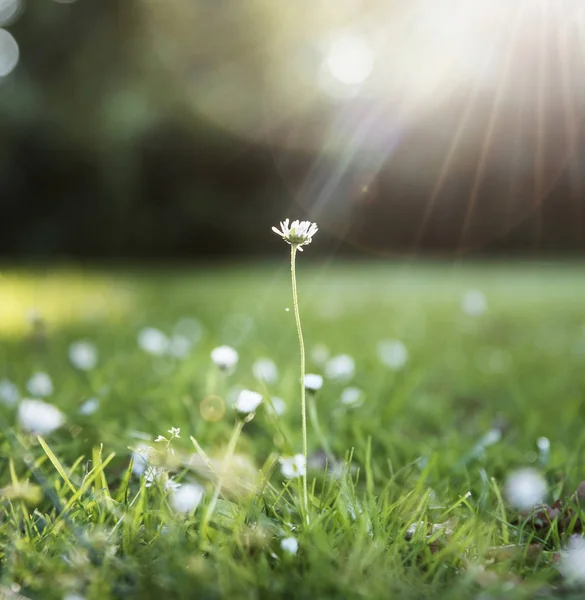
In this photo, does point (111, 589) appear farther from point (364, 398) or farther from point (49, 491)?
point (364, 398)

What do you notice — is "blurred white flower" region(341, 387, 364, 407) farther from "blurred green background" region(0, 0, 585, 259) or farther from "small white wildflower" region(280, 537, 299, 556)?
"blurred green background" region(0, 0, 585, 259)

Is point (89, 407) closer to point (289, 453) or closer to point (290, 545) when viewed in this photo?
point (289, 453)

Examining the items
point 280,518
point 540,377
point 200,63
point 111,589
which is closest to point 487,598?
point 280,518

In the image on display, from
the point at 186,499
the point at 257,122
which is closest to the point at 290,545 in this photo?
the point at 186,499

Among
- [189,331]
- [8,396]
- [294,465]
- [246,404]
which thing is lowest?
[189,331]

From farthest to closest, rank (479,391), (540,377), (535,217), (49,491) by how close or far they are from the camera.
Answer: (535,217) < (540,377) < (479,391) < (49,491)

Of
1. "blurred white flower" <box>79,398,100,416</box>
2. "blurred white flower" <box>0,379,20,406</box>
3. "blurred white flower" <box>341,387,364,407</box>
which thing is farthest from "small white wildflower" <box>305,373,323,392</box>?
"blurred white flower" <box>0,379,20,406</box>
